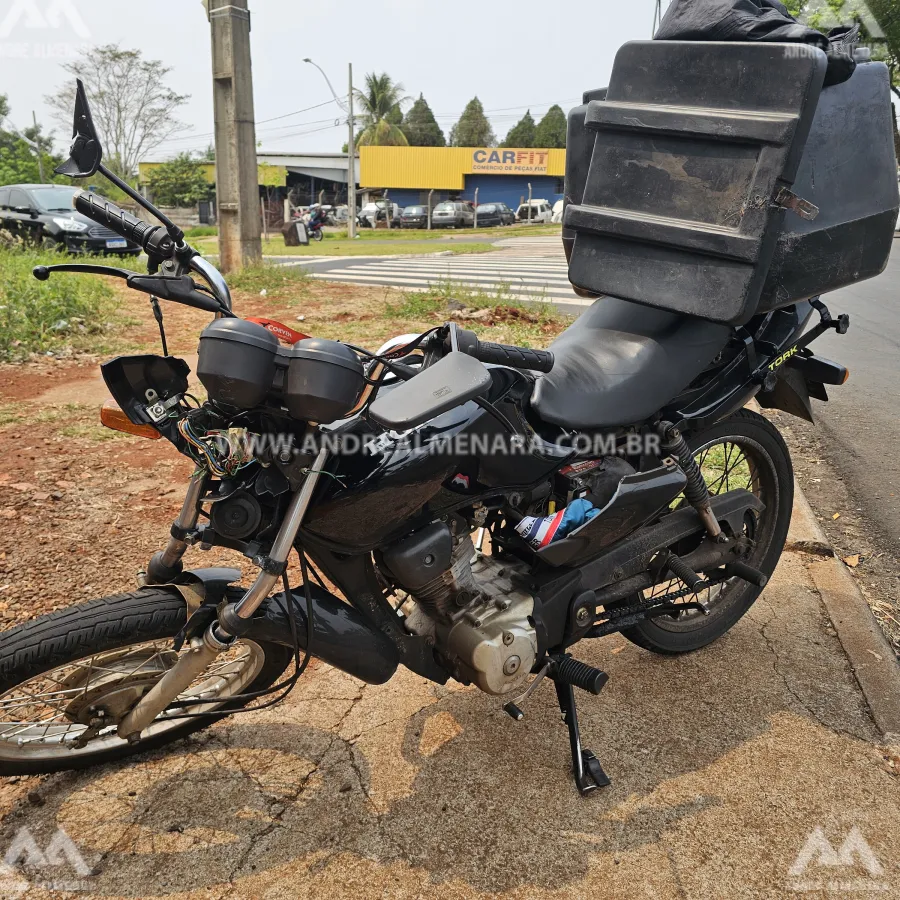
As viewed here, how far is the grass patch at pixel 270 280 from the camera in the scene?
918 cm

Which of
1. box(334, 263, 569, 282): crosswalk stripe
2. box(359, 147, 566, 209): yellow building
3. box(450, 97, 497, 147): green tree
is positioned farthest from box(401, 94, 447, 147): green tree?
box(334, 263, 569, 282): crosswalk stripe

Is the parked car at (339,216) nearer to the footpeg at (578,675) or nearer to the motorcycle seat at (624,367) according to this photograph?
the motorcycle seat at (624,367)

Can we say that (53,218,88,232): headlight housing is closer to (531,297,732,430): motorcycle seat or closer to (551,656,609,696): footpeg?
(531,297,732,430): motorcycle seat

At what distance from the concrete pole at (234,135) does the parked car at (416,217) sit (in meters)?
24.0

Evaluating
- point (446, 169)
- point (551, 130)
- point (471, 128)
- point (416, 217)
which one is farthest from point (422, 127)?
point (416, 217)

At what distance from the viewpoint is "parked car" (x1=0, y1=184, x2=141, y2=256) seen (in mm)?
12039

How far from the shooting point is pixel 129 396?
1.56 meters

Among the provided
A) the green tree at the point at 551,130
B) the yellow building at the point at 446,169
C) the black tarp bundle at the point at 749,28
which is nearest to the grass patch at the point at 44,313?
the black tarp bundle at the point at 749,28

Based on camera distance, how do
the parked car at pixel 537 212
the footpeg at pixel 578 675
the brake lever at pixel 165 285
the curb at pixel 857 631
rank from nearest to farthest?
the brake lever at pixel 165 285 < the footpeg at pixel 578 675 < the curb at pixel 857 631 < the parked car at pixel 537 212

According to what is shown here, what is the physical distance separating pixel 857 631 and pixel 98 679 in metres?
2.49

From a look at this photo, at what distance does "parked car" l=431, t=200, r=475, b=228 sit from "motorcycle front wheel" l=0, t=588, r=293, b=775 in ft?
106

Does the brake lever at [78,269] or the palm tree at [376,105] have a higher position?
the palm tree at [376,105]

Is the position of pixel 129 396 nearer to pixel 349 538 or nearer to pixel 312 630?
pixel 349 538

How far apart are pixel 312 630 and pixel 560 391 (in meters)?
0.87
